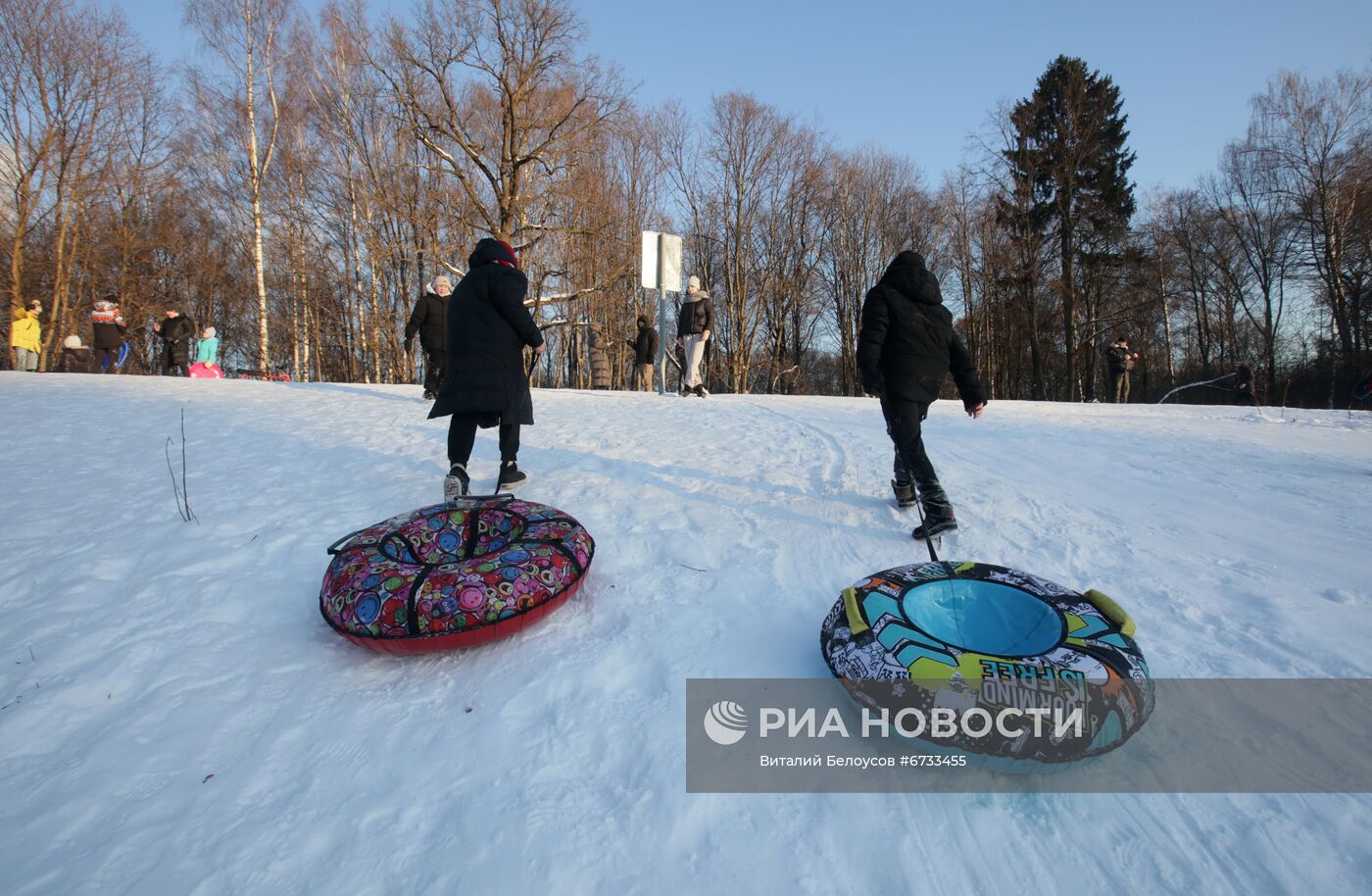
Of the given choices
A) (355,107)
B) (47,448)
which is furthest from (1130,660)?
(355,107)

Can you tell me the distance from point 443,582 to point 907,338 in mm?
3117

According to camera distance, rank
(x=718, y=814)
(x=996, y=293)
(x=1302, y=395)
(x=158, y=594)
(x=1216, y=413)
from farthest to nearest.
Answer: (x=996, y=293), (x=1302, y=395), (x=1216, y=413), (x=158, y=594), (x=718, y=814)

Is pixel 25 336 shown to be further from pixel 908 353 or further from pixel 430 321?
pixel 908 353

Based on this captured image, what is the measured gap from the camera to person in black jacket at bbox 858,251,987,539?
3869mm

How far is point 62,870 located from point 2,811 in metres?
0.44

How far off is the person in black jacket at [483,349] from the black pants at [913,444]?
8.08 feet

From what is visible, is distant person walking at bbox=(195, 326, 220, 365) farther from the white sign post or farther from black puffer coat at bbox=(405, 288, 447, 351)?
the white sign post

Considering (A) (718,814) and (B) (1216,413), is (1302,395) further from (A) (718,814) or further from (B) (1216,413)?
(A) (718,814)

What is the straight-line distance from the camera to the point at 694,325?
10.6m

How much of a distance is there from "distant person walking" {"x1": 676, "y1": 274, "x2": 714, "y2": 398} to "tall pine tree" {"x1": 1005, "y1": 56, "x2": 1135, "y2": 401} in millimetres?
17890

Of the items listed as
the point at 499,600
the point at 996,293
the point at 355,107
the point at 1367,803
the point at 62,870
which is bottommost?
the point at 62,870

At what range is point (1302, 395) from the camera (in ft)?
75.1

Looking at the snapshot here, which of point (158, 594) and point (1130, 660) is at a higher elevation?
point (1130, 660)

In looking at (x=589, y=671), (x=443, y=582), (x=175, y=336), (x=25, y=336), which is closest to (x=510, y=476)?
(x=443, y=582)
